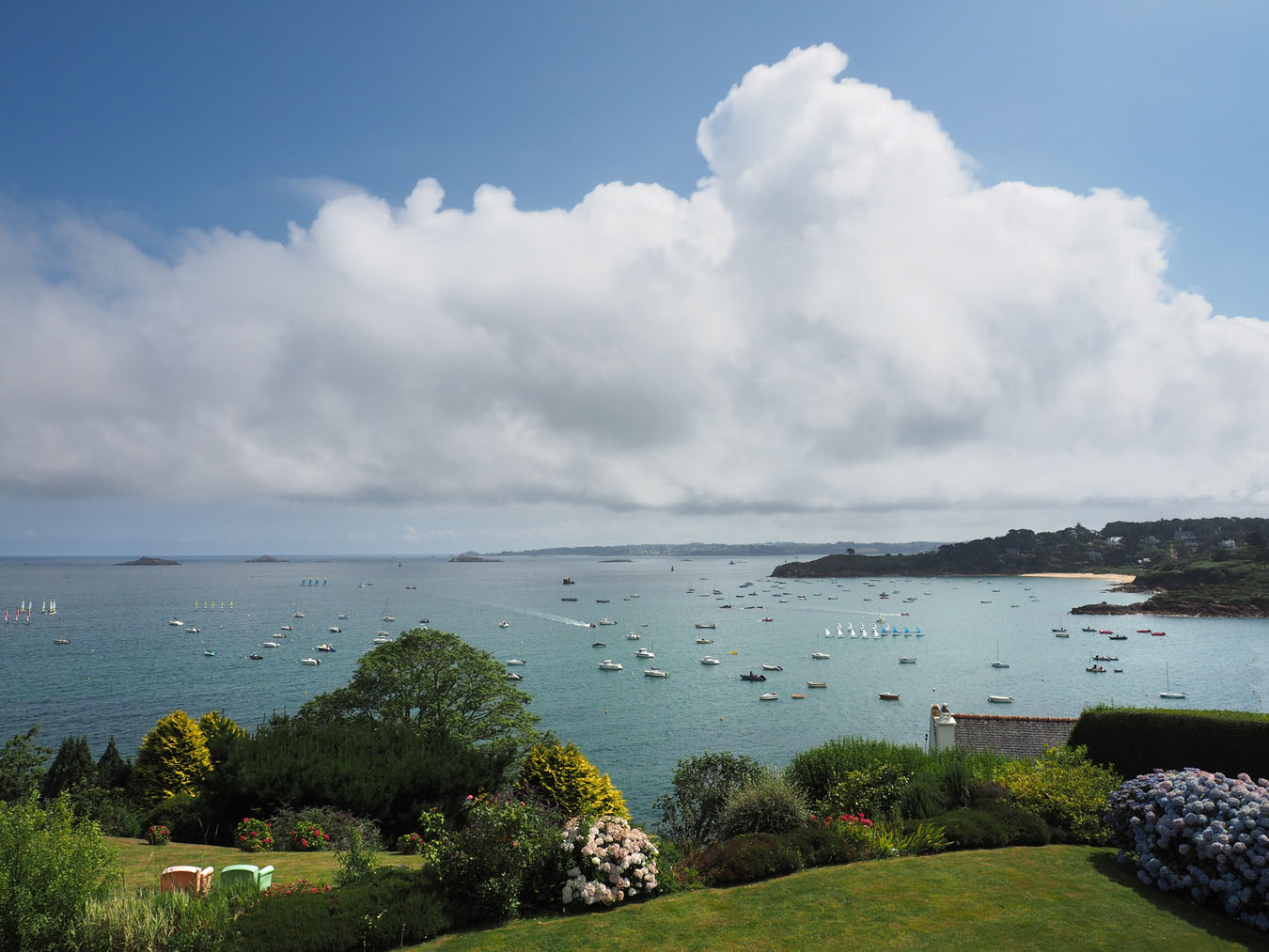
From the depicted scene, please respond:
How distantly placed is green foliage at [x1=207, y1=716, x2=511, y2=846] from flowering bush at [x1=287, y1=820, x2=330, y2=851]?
0.29 metres

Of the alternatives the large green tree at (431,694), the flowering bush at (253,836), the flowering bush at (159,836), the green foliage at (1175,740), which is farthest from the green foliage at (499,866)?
the large green tree at (431,694)

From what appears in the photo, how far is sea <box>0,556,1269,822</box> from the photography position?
54625 millimetres

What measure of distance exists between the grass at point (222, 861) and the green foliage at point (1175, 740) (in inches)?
621

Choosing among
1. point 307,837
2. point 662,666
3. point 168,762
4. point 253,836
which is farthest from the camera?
point 662,666

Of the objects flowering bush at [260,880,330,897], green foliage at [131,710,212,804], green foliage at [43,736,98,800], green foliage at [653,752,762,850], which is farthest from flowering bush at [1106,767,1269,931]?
green foliage at [43,736,98,800]

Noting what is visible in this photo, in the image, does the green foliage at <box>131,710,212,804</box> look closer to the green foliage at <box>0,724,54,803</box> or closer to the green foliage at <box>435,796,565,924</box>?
the green foliage at <box>0,724,54,803</box>

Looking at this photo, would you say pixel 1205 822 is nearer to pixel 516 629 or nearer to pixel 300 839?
pixel 300 839

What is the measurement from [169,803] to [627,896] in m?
20.8

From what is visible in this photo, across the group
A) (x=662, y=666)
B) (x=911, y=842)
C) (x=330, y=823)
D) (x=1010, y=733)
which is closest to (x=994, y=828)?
(x=911, y=842)

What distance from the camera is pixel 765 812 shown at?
45.8ft

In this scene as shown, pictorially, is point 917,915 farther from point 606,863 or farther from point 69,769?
point 69,769

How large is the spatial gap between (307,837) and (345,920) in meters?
9.20

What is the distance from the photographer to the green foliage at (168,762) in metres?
28.2

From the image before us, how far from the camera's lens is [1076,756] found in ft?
53.1
